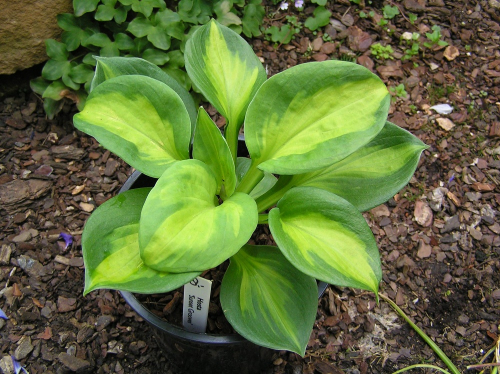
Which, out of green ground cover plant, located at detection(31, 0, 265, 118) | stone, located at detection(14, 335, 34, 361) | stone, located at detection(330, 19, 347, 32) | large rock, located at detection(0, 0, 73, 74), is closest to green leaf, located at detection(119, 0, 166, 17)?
green ground cover plant, located at detection(31, 0, 265, 118)

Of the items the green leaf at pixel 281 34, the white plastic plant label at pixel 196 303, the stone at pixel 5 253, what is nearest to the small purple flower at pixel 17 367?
the stone at pixel 5 253

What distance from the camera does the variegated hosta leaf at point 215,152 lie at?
103 centimetres

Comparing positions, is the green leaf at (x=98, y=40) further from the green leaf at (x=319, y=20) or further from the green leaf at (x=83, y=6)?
the green leaf at (x=319, y=20)

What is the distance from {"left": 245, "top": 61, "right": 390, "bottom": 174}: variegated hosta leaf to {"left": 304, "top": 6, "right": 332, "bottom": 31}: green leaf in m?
1.30

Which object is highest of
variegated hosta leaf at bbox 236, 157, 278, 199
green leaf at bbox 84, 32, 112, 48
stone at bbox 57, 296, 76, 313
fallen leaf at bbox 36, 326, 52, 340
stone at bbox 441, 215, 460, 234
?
green leaf at bbox 84, 32, 112, 48

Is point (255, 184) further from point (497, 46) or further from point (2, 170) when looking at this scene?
point (497, 46)

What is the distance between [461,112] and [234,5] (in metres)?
1.05

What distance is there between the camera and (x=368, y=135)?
3.03ft

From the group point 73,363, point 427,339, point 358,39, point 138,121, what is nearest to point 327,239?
point 138,121

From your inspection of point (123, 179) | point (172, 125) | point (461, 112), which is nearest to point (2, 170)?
point (123, 179)

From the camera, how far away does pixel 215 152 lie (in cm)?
108

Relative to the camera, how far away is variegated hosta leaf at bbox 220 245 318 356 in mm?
1046

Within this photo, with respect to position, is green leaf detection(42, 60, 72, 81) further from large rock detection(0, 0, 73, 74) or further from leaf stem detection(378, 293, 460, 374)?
leaf stem detection(378, 293, 460, 374)

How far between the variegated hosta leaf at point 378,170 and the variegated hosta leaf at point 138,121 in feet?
1.17
